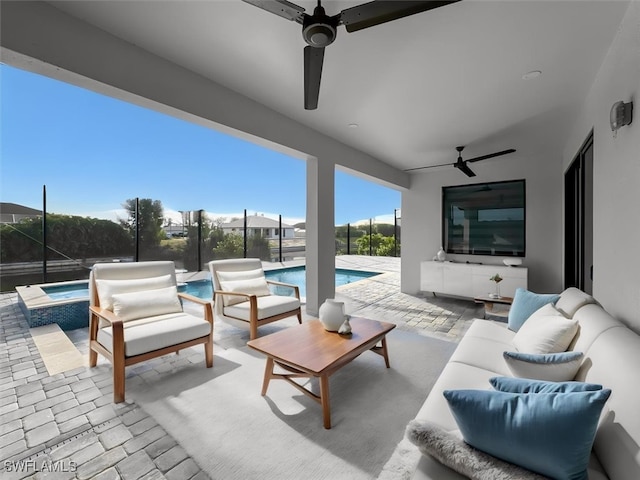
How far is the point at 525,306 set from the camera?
247 cm

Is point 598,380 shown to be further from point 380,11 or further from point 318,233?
point 318,233

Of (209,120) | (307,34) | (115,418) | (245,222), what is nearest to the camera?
(307,34)

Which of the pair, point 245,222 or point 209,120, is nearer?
point 209,120

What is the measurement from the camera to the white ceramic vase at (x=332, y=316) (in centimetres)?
243

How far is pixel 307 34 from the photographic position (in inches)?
61.9

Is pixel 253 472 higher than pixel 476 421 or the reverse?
the reverse

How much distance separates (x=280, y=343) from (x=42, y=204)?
17.5ft

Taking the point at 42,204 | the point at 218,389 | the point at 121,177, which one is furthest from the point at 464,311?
the point at 121,177

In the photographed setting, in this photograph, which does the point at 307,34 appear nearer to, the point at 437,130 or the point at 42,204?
the point at 437,130

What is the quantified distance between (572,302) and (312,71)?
2482 mm

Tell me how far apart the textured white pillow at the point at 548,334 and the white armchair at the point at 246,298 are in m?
2.28

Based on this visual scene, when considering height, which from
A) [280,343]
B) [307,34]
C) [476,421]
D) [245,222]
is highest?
[307,34]

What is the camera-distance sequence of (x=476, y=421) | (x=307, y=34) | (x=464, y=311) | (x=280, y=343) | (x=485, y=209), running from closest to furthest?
(x=476, y=421) → (x=307, y=34) → (x=280, y=343) → (x=464, y=311) → (x=485, y=209)

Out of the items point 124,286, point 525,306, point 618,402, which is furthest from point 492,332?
point 124,286
